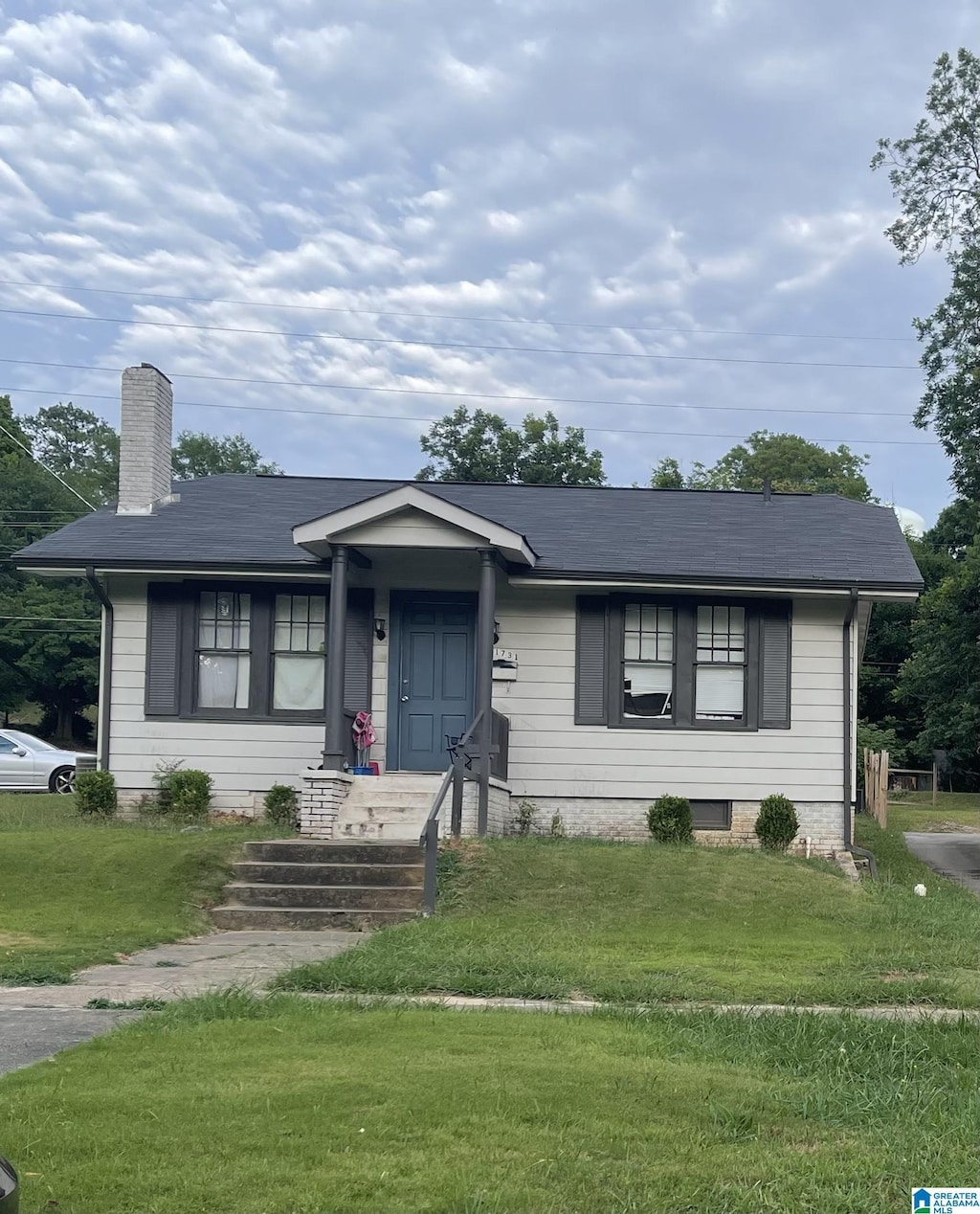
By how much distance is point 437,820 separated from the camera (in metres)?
13.4

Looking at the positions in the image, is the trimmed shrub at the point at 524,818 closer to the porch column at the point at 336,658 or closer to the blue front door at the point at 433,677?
the blue front door at the point at 433,677

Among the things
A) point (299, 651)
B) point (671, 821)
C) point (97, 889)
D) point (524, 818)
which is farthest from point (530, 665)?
point (97, 889)

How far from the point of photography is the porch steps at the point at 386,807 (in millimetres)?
14578

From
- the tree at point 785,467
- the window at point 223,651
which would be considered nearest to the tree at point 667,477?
the tree at point 785,467

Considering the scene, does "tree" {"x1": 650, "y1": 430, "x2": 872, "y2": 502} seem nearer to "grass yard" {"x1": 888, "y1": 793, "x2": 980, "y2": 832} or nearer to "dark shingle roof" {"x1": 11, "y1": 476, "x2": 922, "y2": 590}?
"grass yard" {"x1": 888, "y1": 793, "x2": 980, "y2": 832}

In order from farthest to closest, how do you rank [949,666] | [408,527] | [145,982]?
[949,666], [408,527], [145,982]

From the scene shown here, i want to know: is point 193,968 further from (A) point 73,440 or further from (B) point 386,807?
(A) point 73,440

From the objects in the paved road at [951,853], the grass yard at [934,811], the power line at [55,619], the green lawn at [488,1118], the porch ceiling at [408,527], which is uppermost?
the power line at [55,619]

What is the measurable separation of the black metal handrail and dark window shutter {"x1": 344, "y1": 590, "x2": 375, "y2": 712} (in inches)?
82.4

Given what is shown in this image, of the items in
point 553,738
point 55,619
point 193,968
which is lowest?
point 193,968

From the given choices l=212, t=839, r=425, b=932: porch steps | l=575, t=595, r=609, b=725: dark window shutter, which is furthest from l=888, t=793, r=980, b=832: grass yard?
l=212, t=839, r=425, b=932: porch steps

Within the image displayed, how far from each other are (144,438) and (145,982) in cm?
1143

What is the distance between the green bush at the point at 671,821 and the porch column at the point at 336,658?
147 inches

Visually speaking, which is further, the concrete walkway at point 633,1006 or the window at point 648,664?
the window at point 648,664
